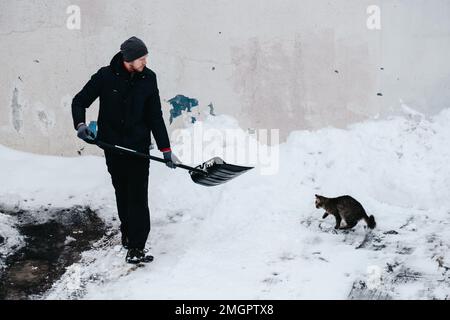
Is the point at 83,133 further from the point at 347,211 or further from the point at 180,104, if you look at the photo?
the point at 347,211

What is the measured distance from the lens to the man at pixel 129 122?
3695 millimetres

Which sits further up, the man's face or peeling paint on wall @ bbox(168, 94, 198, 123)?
the man's face

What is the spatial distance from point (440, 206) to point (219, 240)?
188 centimetres

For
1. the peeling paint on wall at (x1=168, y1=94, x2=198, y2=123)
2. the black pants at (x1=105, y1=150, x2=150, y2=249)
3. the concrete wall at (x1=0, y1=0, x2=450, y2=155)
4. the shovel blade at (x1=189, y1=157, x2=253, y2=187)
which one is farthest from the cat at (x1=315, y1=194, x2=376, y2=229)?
the peeling paint on wall at (x1=168, y1=94, x2=198, y2=123)

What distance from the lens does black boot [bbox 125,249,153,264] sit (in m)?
3.90

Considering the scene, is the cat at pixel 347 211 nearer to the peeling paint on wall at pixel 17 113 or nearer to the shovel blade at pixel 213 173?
the shovel blade at pixel 213 173

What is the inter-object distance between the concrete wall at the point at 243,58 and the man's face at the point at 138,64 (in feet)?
5.72

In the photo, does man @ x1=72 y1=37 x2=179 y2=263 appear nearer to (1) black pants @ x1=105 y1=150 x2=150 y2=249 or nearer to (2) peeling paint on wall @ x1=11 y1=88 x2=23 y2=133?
(1) black pants @ x1=105 y1=150 x2=150 y2=249

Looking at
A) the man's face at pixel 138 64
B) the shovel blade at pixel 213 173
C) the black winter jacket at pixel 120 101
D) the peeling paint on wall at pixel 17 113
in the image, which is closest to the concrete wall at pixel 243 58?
the peeling paint on wall at pixel 17 113

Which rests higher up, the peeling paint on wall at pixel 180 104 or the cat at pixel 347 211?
the peeling paint on wall at pixel 180 104

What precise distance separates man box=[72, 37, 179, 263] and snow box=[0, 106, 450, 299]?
372 millimetres

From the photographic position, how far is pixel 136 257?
3912 mm

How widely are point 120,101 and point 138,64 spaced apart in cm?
29

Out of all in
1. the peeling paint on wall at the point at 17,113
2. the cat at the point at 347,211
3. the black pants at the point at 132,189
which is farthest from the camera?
the peeling paint on wall at the point at 17,113
